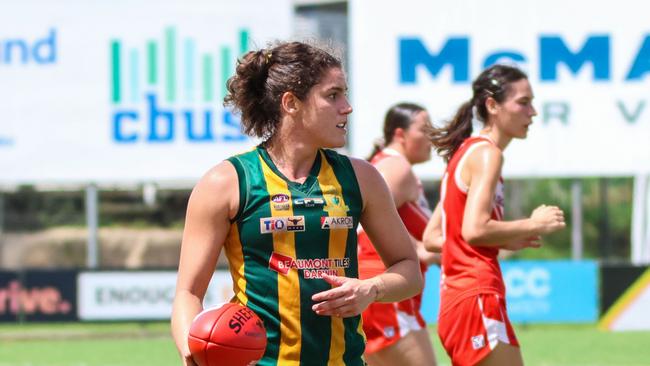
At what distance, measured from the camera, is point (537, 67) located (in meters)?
16.5

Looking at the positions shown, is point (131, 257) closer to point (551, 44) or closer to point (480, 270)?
point (551, 44)

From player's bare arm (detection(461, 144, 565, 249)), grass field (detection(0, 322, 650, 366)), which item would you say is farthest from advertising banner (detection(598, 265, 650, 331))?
player's bare arm (detection(461, 144, 565, 249))

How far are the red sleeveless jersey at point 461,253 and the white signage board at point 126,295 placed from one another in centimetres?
927

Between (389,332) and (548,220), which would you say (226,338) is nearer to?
(548,220)

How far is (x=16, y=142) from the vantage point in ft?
55.5

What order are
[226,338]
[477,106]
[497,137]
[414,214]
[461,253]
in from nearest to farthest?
[226,338]
[461,253]
[497,137]
[477,106]
[414,214]

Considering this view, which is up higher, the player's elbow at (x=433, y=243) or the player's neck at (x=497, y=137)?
the player's neck at (x=497, y=137)

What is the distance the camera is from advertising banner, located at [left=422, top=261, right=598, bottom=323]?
47.0 ft

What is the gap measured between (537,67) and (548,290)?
11.6 feet

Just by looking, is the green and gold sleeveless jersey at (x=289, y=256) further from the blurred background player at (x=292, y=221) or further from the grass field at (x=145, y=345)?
the grass field at (x=145, y=345)

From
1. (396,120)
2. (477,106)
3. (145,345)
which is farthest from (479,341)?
(145,345)

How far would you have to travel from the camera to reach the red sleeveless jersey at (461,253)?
5316 mm

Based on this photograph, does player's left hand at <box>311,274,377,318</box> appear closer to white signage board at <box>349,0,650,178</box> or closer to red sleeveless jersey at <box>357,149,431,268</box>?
red sleeveless jersey at <box>357,149,431,268</box>

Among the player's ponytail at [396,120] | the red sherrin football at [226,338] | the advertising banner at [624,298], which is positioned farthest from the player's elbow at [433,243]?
the advertising banner at [624,298]
